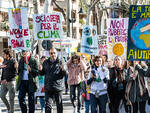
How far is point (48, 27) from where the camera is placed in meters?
9.16

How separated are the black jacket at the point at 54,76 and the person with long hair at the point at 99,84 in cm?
62

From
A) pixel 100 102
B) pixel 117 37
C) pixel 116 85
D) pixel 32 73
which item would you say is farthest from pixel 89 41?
pixel 100 102

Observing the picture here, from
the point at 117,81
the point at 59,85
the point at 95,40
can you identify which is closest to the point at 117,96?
the point at 117,81

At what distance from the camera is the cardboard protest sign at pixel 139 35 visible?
25.1 ft

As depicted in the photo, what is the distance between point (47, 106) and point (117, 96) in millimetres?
1504

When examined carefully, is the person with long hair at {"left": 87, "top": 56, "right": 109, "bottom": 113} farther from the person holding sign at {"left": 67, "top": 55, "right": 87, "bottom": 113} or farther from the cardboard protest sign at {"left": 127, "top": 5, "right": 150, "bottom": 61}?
the person holding sign at {"left": 67, "top": 55, "right": 87, "bottom": 113}

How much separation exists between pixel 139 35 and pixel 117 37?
2981mm

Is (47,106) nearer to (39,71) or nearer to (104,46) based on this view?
(39,71)

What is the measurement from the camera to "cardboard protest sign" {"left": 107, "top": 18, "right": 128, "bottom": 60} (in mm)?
10352

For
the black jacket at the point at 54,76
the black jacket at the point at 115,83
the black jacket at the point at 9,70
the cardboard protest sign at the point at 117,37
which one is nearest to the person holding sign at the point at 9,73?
the black jacket at the point at 9,70

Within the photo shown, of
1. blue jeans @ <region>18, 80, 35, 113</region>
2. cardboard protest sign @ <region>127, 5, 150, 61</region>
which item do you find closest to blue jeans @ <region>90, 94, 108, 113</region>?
cardboard protest sign @ <region>127, 5, 150, 61</region>

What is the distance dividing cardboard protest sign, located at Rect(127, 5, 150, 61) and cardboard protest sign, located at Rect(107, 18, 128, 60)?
7.95ft

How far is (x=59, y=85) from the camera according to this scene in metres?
7.95

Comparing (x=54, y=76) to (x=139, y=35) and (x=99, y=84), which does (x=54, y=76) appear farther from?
(x=139, y=35)
